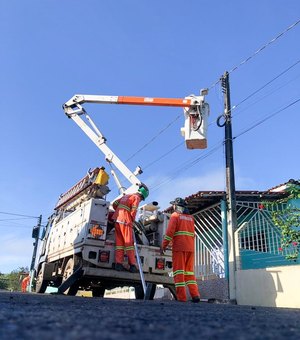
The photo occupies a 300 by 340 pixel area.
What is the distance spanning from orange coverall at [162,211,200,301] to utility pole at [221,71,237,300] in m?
3.24

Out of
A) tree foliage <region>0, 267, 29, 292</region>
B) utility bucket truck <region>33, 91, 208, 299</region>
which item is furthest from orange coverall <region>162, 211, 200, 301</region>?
tree foliage <region>0, 267, 29, 292</region>

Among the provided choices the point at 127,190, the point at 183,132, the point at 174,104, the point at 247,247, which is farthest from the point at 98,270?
the point at 247,247

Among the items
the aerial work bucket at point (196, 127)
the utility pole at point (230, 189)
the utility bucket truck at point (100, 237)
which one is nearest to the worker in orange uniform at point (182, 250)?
the utility bucket truck at point (100, 237)

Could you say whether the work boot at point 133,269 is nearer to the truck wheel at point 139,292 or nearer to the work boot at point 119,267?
the work boot at point 119,267

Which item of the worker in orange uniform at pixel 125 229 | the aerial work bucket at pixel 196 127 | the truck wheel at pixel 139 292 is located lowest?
the truck wheel at pixel 139 292

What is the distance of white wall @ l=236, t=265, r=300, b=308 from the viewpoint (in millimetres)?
7555

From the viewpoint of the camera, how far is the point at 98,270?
7148mm

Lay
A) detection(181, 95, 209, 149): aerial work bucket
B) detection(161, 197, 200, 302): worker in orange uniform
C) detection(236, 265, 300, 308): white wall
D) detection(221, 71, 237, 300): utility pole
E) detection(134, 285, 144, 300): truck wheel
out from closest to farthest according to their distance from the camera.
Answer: detection(161, 197, 200, 302): worker in orange uniform
detection(236, 265, 300, 308): white wall
detection(134, 285, 144, 300): truck wheel
detection(181, 95, 209, 149): aerial work bucket
detection(221, 71, 237, 300): utility pole

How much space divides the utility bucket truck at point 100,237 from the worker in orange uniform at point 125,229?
145mm

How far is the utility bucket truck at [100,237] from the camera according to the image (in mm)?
7281

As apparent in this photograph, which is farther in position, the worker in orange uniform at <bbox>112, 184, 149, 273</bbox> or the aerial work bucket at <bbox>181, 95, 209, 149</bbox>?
the aerial work bucket at <bbox>181, 95, 209, 149</bbox>

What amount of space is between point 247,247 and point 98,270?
17.6ft

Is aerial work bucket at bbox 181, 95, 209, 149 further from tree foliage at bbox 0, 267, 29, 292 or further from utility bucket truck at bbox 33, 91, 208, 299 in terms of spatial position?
tree foliage at bbox 0, 267, 29, 292

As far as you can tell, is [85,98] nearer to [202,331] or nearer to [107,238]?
[107,238]
